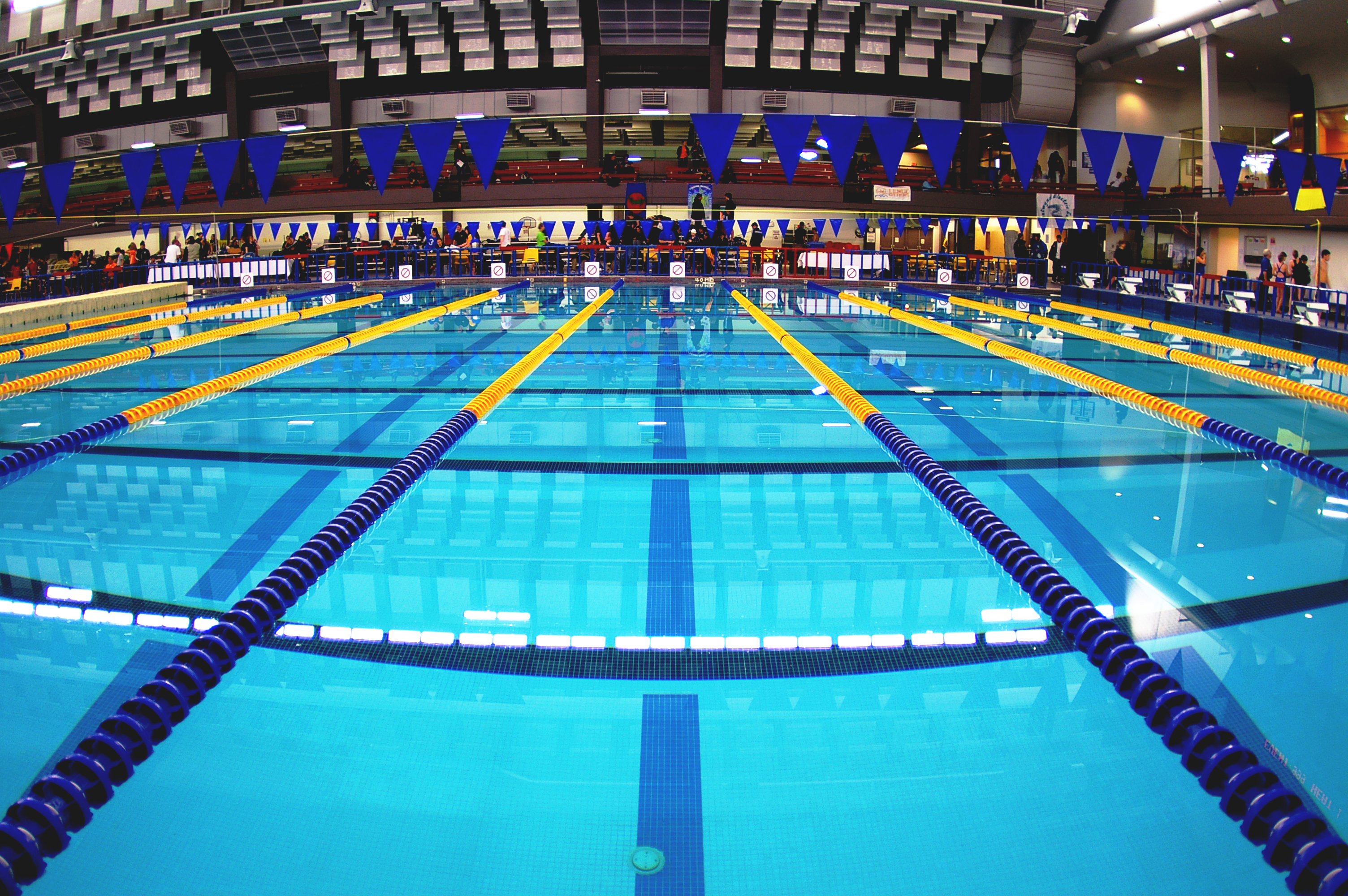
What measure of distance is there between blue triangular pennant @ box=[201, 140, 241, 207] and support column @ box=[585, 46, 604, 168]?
34.4 feet

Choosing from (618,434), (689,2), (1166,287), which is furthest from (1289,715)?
(689,2)

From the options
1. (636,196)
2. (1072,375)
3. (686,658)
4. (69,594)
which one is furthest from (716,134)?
(686,658)

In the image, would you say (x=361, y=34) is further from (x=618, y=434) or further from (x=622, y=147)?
(x=618, y=434)

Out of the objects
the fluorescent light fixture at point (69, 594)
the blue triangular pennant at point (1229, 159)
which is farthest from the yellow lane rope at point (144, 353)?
the blue triangular pennant at point (1229, 159)

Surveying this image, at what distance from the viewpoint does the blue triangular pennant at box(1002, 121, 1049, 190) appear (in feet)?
36.2

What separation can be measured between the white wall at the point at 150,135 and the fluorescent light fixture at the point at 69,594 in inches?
909

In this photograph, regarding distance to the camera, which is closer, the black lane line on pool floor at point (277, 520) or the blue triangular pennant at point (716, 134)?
the black lane line on pool floor at point (277, 520)

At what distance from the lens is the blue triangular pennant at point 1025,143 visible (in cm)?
1103

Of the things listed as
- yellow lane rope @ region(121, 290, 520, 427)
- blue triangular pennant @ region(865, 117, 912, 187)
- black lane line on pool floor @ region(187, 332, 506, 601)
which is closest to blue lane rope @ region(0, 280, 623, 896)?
black lane line on pool floor @ region(187, 332, 506, 601)

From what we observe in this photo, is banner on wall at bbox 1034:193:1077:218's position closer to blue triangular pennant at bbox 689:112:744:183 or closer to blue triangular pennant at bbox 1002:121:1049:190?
blue triangular pennant at bbox 1002:121:1049:190

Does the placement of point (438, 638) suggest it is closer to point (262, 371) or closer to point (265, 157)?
point (262, 371)

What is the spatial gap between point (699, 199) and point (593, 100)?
372 centimetres

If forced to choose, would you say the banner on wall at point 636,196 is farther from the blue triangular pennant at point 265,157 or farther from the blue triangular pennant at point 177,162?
the blue triangular pennant at point 177,162

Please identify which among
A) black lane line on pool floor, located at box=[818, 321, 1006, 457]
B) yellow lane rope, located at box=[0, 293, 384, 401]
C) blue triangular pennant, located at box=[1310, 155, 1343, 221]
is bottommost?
black lane line on pool floor, located at box=[818, 321, 1006, 457]
